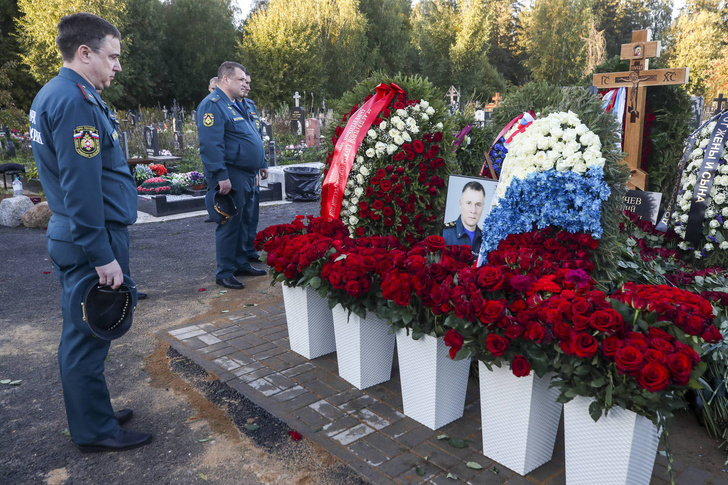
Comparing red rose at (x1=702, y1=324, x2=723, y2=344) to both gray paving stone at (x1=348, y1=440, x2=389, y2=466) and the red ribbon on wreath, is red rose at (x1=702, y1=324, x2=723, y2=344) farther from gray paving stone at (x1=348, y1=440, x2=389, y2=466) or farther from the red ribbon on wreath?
the red ribbon on wreath

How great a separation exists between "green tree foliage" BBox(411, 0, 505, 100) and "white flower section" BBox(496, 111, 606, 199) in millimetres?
36223

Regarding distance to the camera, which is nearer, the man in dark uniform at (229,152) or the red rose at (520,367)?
the red rose at (520,367)

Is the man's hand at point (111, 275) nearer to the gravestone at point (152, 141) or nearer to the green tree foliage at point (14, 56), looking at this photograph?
the gravestone at point (152, 141)

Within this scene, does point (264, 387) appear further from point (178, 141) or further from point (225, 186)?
point (178, 141)

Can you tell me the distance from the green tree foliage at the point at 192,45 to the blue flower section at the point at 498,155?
34.3 m

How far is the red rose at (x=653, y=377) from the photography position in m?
1.89

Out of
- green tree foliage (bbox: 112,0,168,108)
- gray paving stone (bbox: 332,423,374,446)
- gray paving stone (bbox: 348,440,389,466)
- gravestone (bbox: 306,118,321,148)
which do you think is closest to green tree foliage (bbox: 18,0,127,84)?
green tree foliage (bbox: 112,0,168,108)

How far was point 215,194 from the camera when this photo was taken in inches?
213

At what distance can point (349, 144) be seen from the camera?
4.18 m

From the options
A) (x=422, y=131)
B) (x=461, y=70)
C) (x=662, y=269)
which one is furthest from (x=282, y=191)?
(x=461, y=70)

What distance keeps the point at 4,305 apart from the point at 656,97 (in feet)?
22.7

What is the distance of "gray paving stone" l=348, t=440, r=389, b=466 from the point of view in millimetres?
2639

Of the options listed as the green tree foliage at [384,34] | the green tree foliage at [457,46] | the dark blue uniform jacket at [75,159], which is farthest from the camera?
the green tree foliage at [457,46]

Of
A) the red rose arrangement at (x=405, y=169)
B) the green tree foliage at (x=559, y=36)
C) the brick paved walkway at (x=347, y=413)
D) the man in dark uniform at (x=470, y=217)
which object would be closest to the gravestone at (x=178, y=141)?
the brick paved walkway at (x=347, y=413)
